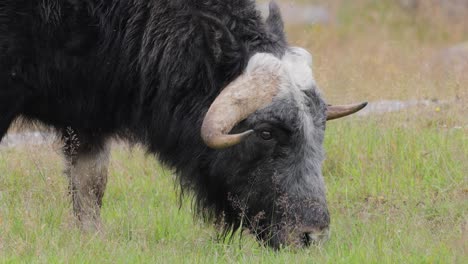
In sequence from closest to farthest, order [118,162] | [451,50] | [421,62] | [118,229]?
[118,229] < [118,162] < [421,62] < [451,50]

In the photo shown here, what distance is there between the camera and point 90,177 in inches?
273

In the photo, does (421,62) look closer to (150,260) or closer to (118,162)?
(118,162)

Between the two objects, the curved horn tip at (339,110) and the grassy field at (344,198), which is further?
the curved horn tip at (339,110)

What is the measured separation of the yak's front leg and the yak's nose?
1.75 metres

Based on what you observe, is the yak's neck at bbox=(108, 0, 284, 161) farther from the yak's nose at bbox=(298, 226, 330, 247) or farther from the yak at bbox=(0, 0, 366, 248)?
the yak's nose at bbox=(298, 226, 330, 247)

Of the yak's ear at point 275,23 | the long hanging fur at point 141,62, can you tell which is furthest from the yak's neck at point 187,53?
the yak's ear at point 275,23

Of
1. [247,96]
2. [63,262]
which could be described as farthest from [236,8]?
[63,262]

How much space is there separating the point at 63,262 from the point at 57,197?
78.0 inches

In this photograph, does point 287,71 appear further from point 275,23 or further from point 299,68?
point 275,23

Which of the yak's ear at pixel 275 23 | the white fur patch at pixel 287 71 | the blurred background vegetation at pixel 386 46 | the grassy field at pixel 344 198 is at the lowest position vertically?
the grassy field at pixel 344 198

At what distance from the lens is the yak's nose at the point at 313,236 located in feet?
18.0

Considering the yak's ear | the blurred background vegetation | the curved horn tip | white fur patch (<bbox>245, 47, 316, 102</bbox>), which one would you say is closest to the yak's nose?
white fur patch (<bbox>245, 47, 316, 102</bbox>)

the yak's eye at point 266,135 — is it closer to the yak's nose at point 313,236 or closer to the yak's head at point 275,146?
the yak's head at point 275,146

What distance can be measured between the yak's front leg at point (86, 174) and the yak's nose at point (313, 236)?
1749 mm
